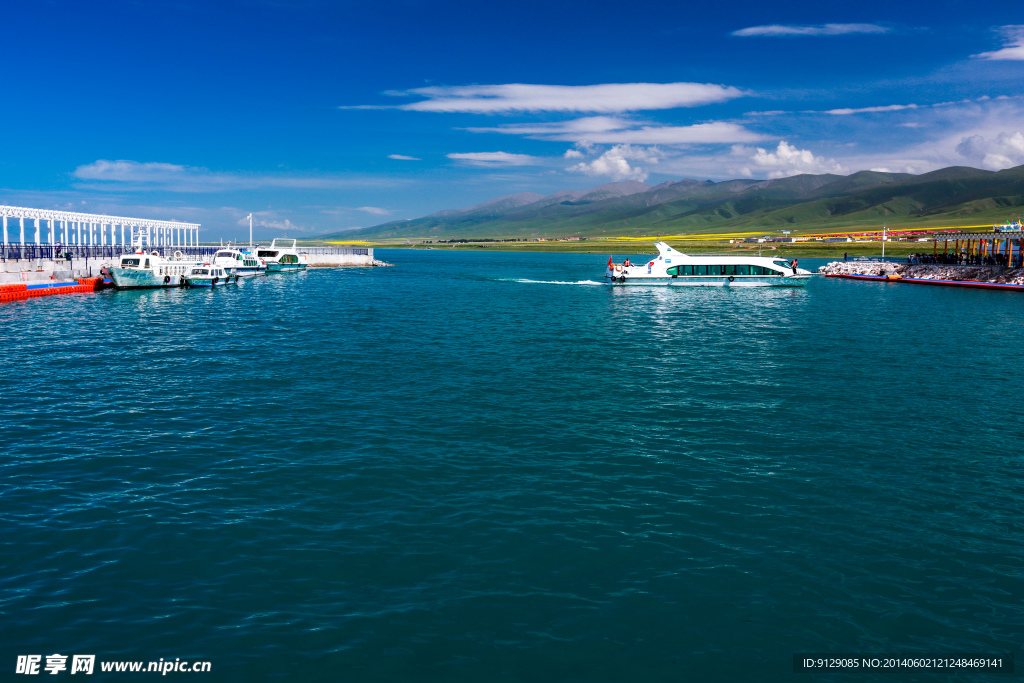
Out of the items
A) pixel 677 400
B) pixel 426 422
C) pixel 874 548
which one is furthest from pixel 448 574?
pixel 677 400

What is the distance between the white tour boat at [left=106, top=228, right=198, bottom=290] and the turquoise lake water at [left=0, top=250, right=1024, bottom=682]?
57.8m

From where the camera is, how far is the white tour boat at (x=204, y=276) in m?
103

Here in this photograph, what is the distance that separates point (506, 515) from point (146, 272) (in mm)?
96419

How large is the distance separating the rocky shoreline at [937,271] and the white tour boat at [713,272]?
36.7m

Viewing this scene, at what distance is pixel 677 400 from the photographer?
3138 centimetres

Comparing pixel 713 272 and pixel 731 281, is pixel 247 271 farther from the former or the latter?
pixel 731 281

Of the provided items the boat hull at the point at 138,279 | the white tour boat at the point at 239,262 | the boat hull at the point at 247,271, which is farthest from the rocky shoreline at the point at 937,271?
the boat hull at the point at 138,279

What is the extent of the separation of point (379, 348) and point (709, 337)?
2713cm

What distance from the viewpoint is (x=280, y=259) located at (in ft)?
529

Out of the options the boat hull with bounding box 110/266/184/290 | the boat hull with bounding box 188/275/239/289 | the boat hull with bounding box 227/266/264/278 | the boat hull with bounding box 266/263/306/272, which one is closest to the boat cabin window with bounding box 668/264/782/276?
the boat hull with bounding box 188/275/239/289

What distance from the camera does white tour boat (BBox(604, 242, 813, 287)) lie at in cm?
11100

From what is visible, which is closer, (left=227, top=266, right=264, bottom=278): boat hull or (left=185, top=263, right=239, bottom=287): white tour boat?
(left=185, top=263, right=239, bottom=287): white tour boat

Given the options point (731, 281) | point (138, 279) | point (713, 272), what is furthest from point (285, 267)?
point (731, 281)

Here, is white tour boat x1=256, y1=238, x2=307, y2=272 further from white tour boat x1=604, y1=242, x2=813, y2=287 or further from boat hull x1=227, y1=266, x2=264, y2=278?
white tour boat x1=604, y1=242, x2=813, y2=287
